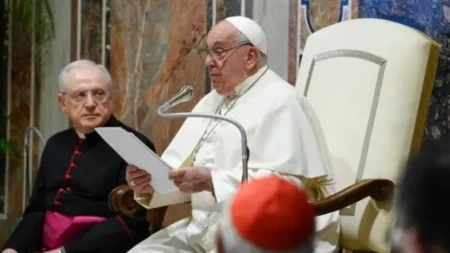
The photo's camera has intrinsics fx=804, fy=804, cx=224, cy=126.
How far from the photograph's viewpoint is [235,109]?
2.93 meters

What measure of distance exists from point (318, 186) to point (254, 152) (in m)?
0.25

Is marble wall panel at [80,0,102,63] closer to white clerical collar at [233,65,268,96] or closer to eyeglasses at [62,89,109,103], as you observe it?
eyeglasses at [62,89,109,103]

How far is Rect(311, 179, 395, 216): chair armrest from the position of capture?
8.08ft

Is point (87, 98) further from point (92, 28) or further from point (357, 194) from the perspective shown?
point (357, 194)

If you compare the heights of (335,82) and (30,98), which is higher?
(335,82)

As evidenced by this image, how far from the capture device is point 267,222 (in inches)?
37.9

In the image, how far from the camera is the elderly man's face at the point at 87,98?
10.7 feet

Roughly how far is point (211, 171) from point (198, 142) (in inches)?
14.5

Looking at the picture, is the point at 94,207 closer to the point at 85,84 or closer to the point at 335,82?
the point at 85,84

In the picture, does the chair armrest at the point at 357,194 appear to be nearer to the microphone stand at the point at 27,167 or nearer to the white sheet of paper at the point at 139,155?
the white sheet of paper at the point at 139,155

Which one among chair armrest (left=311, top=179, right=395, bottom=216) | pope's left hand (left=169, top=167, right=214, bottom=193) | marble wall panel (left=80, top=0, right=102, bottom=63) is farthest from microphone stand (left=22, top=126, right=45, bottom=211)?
chair armrest (left=311, top=179, right=395, bottom=216)

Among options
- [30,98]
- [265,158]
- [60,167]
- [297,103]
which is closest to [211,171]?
[265,158]

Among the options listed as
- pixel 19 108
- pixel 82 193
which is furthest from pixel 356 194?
pixel 19 108

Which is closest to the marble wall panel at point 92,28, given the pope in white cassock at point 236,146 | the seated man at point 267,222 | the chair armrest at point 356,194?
the pope in white cassock at point 236,146
